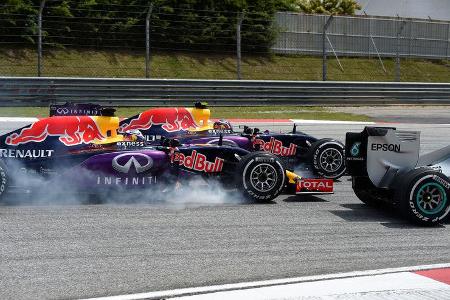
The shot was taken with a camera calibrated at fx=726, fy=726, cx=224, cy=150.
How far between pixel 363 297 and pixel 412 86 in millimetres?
21334

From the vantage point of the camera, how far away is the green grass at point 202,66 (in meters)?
22.2

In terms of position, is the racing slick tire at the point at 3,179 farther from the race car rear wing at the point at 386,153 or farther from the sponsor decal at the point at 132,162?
the race car rear wing at the point at 386,153

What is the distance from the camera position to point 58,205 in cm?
878

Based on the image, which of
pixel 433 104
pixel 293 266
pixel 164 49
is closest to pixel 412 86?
pixel 433 104

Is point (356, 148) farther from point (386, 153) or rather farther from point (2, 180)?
point (2, 180)

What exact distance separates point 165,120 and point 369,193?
4282 mm

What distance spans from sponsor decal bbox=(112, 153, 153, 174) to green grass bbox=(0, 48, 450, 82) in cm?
1353

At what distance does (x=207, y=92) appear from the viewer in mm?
22297

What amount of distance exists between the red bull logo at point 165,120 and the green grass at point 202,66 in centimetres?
1059

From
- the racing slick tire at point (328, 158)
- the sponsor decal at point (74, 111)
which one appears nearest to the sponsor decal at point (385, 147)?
the racing slick tire at point (328, 158)

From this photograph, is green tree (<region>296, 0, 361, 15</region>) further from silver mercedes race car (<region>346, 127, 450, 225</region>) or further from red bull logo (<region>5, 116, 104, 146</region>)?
silver mercedes race car (<region>346, 127, 450, 225</region>)

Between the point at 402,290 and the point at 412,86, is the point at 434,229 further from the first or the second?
the point at 412,86

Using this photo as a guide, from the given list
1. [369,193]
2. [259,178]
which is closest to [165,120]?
[259,178]

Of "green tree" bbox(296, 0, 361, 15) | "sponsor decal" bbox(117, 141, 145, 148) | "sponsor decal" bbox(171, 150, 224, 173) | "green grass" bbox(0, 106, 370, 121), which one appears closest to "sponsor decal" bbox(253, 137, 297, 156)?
"sponsor decal" bbox(171, 150, 224, 173)
